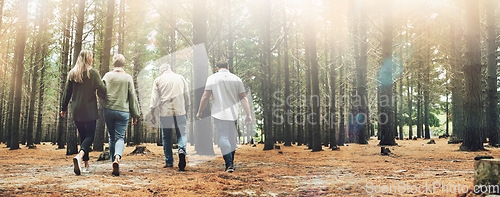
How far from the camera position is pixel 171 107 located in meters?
5.92

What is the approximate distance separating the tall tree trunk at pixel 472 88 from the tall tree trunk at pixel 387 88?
15.2 ft

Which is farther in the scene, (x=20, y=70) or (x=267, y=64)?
(x=20, y=70)

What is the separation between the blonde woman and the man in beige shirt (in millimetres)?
1138

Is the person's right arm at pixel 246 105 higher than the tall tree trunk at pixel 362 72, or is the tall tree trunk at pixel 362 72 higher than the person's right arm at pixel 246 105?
the tall tree trunk at pixel 362 72

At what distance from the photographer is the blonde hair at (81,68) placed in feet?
15.8

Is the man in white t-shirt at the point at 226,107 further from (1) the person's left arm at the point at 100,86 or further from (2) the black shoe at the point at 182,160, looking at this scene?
(1) the person's left arm at the point at 100,86

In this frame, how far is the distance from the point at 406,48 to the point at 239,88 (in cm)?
2624

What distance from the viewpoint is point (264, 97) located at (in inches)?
537

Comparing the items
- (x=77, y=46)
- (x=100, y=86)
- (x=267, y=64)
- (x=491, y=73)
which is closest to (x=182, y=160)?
(x=100, y=86)

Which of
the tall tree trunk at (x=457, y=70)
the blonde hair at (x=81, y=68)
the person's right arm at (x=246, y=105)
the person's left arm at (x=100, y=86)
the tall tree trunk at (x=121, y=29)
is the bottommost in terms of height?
the person's right arm at (x=246, y=105)

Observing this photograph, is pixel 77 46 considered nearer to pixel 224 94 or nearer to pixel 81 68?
pixel 81 68

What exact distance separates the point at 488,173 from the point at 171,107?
4908 millimetres

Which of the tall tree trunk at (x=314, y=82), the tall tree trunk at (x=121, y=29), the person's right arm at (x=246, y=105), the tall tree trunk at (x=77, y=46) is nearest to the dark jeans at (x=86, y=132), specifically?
the person's right arm at (x=246, y=105)

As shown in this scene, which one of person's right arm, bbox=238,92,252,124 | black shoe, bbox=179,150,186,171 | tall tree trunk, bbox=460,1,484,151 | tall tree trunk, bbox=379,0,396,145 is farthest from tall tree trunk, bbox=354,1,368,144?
black shoe, bbox=179,150,186,171
